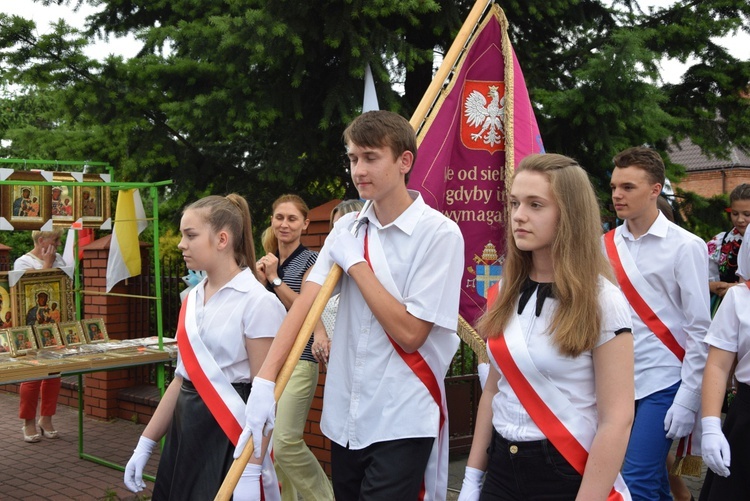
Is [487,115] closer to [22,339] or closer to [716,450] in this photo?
[716,450]

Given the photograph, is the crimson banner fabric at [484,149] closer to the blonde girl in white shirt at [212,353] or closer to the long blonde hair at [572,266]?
the blonde girl in white shirt at [212,353]

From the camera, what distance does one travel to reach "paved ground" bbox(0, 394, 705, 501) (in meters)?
5.81

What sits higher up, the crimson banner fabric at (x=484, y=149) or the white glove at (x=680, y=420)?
the crimson banner fabric at (x=484, y=149)

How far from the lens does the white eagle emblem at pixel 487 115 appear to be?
449 centimetres

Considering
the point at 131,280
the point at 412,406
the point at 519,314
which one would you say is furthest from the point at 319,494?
the point at 131,280

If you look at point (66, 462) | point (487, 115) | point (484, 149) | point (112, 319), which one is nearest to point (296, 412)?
point (484, 149)

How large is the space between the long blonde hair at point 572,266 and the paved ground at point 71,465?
350 centimetres

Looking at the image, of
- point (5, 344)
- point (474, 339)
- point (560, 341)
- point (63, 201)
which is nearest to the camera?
point (560, 341)

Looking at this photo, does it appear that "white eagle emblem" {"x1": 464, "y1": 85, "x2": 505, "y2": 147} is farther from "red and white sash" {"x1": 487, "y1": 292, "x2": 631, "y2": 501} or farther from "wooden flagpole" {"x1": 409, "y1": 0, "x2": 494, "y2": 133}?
"red and white sash" {"x1": 487, "y1": 292, "x2": 631, "y2": 501}

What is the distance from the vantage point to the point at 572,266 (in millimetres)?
2240

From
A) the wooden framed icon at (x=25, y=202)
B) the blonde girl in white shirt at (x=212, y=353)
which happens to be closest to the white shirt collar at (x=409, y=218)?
the blonde girl in white shirt at (x=212, y=353)

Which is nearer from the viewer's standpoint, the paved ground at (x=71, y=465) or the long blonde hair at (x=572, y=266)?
the long blonde hair at (x=572, y=266)

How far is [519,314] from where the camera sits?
2.34m

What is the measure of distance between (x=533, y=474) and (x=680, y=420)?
5.37 ft
